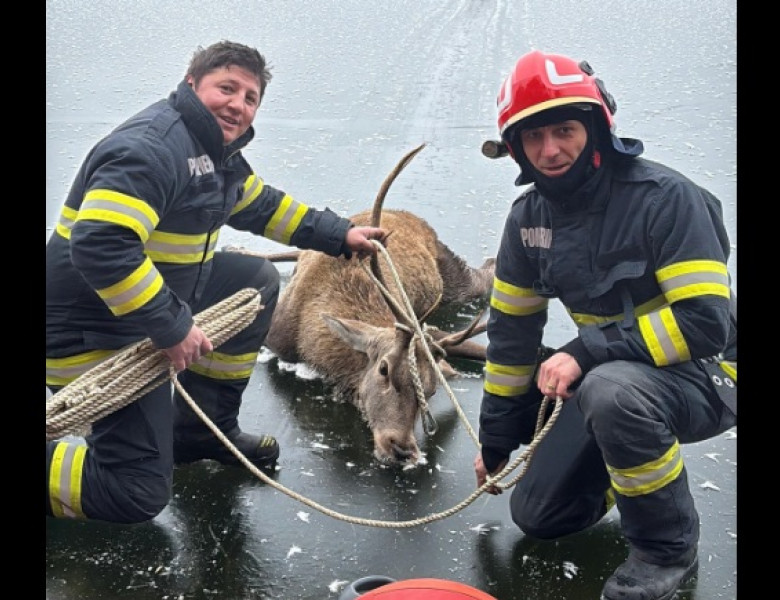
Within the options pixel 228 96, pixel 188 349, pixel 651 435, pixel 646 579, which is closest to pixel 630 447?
pixel 651 435

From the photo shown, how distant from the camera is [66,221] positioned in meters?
3.73

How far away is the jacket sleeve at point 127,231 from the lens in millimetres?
3373

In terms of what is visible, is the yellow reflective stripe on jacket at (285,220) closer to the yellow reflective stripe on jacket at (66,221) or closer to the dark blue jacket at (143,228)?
the dark blue jacket at (143,228)

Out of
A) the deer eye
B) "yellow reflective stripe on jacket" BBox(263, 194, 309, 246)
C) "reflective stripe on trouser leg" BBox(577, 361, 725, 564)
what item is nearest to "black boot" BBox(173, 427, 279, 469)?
the deer eye

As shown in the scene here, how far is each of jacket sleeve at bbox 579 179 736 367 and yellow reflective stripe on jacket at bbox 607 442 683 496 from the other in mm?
331

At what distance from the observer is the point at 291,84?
11.7 meters

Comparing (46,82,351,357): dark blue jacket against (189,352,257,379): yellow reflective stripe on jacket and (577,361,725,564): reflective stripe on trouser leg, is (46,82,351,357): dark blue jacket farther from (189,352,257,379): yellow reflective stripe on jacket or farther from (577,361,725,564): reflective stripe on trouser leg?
(577,361,725,564): reflective stripe on trouser leg

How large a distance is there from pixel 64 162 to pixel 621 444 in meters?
6.54

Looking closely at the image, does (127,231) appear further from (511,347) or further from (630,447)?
(630,447)

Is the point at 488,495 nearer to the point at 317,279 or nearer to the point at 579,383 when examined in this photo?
the point at 579,383

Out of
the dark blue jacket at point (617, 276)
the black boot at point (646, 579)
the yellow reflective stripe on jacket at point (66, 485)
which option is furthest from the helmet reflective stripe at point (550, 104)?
the yellow reflective stripe on jacket at point (66, 485)

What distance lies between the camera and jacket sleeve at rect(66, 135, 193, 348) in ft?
11.1

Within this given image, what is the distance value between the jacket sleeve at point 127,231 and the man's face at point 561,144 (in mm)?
1374

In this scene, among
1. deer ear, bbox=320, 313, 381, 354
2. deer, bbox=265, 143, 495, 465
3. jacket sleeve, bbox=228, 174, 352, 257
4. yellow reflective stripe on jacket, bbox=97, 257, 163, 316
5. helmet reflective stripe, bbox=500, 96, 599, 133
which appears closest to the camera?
helmet reflective stripe, bbox=500, 96, 599, 133
